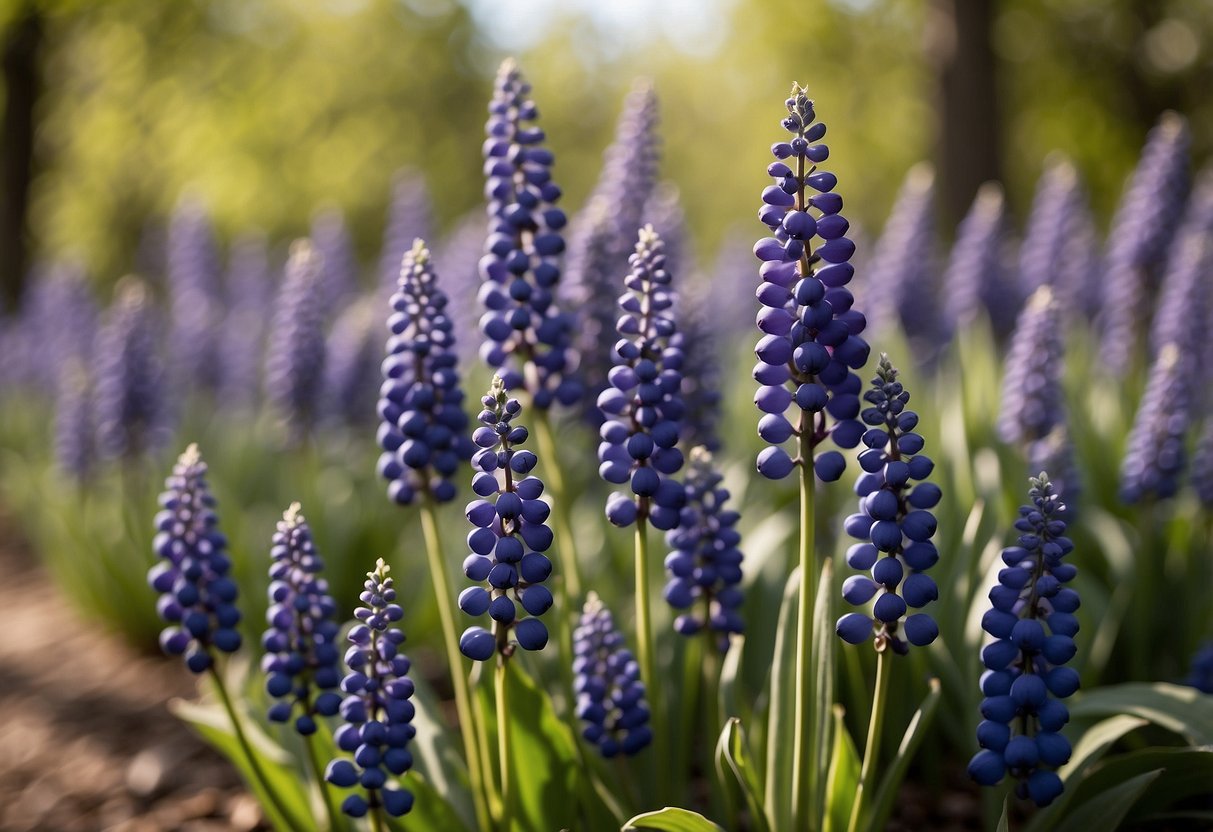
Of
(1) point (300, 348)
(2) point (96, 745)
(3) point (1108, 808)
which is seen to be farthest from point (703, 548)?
(2) point (96, 745)

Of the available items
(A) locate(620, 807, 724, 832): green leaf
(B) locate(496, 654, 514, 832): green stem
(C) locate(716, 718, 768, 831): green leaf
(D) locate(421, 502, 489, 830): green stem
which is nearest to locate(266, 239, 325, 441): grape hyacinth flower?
(D) locate(421, 502, 489, 830): green stem

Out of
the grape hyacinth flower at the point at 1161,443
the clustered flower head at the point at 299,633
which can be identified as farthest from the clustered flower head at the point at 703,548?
the grape hyacinth flower at the point at 1161,443

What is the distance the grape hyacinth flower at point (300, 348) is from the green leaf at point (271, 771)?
272 centimetres

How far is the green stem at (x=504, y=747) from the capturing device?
2453 mm

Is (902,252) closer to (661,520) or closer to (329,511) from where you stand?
(329,511)

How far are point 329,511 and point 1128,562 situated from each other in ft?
13.3

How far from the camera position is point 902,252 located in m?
6.84

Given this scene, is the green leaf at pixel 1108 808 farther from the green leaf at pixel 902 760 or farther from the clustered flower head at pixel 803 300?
the clustered flower head at pixel 803 300

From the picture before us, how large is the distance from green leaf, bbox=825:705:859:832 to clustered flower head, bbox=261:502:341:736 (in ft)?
4.20

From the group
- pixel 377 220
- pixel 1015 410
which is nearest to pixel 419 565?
pixel 1015 410

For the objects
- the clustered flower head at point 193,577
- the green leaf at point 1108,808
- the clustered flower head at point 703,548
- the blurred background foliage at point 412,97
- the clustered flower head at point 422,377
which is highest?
the blurred background foliage at point 412,97

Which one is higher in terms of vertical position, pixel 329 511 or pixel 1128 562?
pixel 329 511

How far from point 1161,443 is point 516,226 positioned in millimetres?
2559

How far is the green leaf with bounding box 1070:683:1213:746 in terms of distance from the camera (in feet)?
9.09
